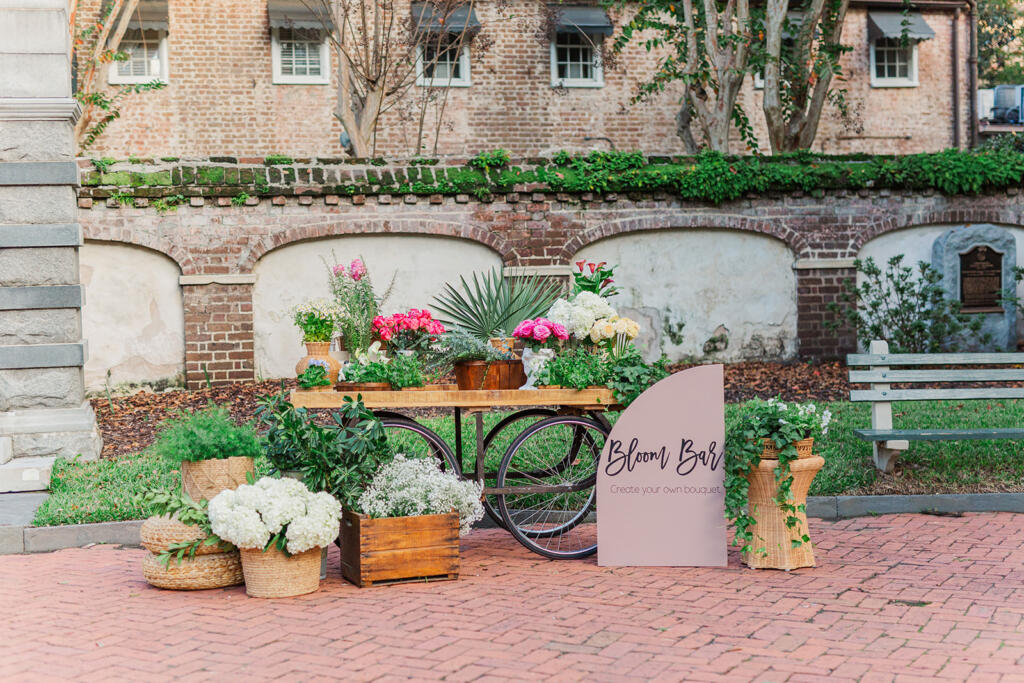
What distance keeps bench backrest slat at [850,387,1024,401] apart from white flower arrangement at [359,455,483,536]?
3316mm

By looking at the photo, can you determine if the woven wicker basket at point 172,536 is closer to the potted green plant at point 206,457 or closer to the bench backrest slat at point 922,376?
the potted green plant at point 206,457

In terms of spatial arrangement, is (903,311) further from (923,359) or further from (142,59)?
(142,59)

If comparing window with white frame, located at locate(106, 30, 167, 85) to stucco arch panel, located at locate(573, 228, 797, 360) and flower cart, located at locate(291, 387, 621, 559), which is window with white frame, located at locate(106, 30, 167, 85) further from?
flower cart, located at locate(291, 387, 621, 559)

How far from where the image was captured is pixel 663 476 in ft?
20.2

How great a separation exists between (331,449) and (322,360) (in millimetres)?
800

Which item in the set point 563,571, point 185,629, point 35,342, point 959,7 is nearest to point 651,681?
point 563,571

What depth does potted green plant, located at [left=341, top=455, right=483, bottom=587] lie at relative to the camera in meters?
5.69

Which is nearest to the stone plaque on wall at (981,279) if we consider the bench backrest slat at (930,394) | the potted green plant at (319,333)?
the bench backrest slat at (930,394)

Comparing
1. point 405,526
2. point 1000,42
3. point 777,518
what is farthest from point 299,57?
point 1000,42

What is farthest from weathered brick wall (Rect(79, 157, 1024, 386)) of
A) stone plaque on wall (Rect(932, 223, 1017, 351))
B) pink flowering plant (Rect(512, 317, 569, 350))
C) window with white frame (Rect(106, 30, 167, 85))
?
window with white frame (Rect(106, 30, 167, 85))

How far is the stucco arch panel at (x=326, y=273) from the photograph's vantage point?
13.2m

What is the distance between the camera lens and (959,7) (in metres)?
22.4

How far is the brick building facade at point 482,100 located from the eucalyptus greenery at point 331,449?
14353 millimetres

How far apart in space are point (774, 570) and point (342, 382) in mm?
2749
